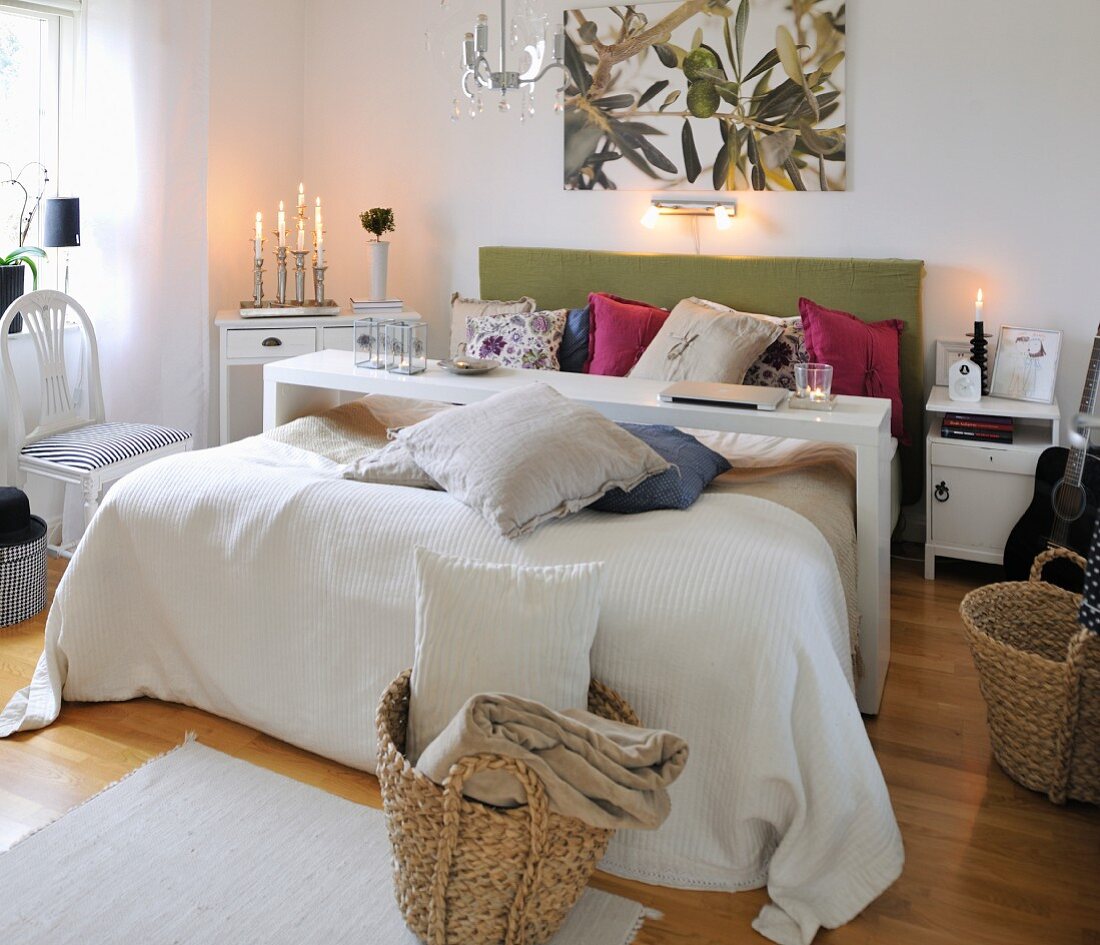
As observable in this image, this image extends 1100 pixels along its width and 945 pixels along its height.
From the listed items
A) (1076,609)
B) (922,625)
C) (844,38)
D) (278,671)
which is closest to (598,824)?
(278,671)

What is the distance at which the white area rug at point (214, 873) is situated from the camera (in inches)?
77.9

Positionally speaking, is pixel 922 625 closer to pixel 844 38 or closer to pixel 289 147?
pixel 844 38

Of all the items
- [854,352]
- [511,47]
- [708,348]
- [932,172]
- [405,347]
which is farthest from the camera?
[932,172]

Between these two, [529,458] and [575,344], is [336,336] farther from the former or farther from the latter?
[529,458]

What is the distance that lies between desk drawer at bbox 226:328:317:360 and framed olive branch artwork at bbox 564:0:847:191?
1.21 metres

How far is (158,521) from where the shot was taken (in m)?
2.68

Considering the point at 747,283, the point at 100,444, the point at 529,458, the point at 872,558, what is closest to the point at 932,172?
the point at 747,283

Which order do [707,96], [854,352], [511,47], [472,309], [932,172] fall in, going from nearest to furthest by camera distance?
[511,47] → [854,352] → [932,172] → [707,96] → [472,309]

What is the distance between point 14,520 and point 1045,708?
284cm

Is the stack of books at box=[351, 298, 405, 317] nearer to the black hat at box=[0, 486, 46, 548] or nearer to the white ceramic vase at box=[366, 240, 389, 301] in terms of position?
the white ceramic vase at box=[366, 240, 389, 301]

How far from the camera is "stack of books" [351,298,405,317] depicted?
4520mm

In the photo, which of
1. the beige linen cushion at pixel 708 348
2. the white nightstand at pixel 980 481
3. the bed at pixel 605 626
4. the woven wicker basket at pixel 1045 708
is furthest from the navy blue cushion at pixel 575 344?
the woven wicker basket at pixel 1045 708

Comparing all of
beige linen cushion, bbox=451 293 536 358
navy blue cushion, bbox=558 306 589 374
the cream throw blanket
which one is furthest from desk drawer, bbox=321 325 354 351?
the cream throw blanket

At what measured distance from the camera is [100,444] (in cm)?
361
